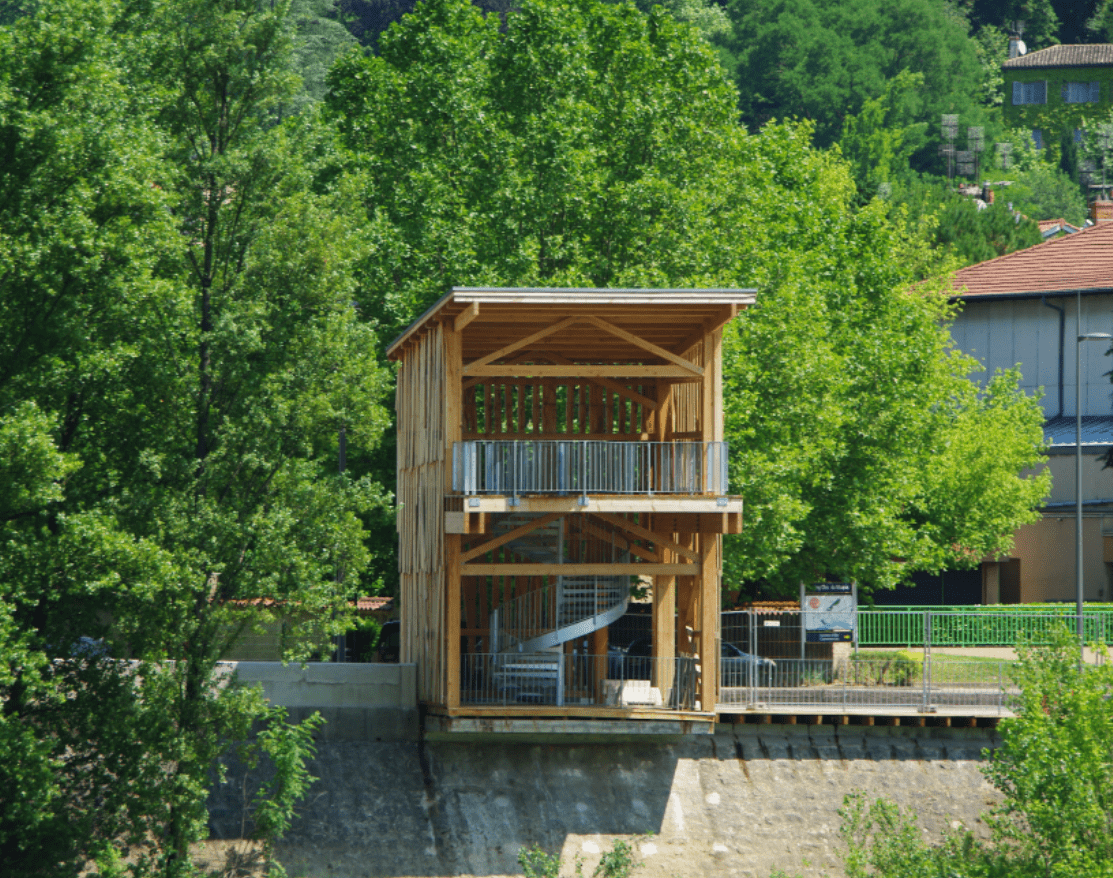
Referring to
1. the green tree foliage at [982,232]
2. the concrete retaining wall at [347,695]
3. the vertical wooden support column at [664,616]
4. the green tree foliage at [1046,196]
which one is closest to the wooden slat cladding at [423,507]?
the concrete retaining wall at [347,695]

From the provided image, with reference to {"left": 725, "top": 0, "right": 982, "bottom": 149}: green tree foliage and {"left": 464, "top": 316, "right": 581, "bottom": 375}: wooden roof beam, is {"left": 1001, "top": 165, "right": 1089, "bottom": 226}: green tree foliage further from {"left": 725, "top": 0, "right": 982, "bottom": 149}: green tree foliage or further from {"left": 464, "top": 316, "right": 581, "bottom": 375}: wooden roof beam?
{"left": 464, "top": 316, "right": 581, "bottom": 375}: wooden roof beam

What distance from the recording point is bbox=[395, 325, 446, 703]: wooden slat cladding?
2831 centimetres

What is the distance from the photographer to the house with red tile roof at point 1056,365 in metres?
49.7

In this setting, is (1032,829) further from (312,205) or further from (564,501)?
(312,205)

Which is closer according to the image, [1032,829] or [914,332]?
[1032,829]

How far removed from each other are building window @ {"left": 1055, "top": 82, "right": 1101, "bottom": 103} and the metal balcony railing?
9561cm

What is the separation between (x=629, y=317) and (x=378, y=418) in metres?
4.77

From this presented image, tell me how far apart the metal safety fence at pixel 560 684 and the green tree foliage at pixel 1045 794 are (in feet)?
12.9

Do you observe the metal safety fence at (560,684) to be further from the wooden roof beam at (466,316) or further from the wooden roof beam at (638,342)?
the wooden roof beam at (466,316)

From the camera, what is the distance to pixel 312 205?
2770 centimetres

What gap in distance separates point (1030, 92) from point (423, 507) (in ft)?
315

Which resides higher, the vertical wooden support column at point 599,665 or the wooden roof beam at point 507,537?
the wooden roof beam at point 507,537

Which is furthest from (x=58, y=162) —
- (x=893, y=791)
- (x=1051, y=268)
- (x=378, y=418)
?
(x=1051, y=268)

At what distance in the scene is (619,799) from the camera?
2841cm
